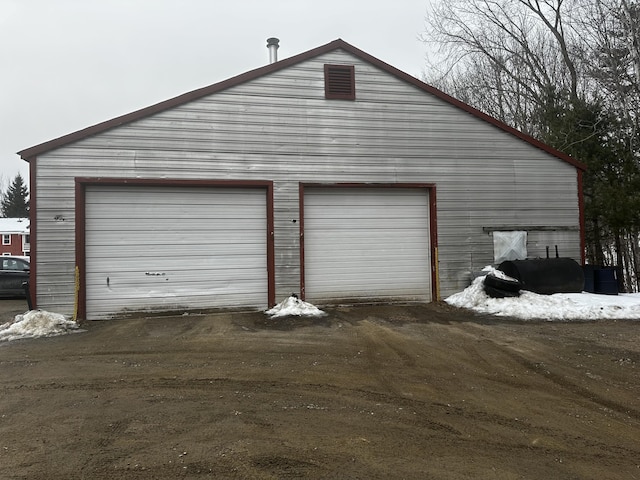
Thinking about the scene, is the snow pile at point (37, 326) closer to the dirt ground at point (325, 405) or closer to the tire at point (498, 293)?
the dirt ground at point (325, 405)

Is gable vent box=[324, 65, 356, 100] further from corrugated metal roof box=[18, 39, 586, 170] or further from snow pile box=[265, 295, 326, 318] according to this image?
snow pile box=[265, 295, 326, 318]

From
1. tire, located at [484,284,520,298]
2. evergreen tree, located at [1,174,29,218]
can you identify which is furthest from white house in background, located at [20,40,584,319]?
evergreen tree, located at [1,174,29,218]

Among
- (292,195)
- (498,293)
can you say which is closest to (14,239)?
(292,195)

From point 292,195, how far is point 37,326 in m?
5.54

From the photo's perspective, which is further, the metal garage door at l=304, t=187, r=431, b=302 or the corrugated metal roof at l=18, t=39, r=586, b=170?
the metal garage door at l=304, t=187, r=431, b=302

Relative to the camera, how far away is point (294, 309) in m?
9.01

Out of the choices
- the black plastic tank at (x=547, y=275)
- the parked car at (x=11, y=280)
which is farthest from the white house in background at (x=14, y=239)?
the black plastic tank at (x=547, y=275)

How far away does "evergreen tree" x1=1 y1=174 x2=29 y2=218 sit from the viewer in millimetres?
62594

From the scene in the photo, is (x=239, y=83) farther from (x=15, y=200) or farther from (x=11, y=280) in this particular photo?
(x=15, y=200)

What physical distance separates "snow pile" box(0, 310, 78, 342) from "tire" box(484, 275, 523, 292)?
856 centimetres

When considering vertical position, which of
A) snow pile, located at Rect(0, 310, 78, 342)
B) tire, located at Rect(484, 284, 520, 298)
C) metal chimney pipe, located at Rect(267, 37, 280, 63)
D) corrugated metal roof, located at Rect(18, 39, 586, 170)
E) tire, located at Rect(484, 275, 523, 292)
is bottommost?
snow pile, located at Rect(0, 310, 78, 342)

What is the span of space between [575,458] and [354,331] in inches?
180

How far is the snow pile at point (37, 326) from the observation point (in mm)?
7500

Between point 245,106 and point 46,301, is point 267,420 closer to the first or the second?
point 46,301
